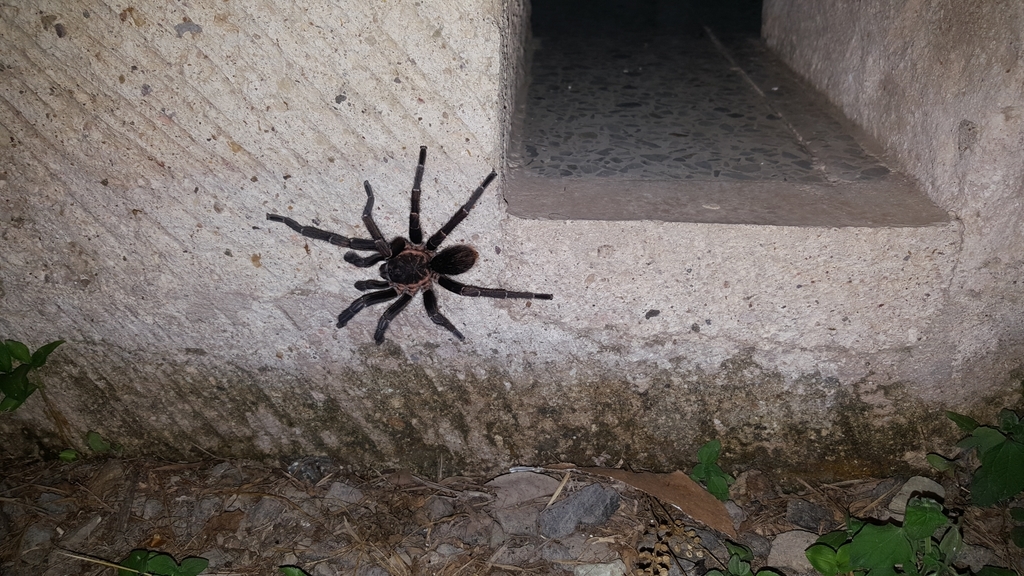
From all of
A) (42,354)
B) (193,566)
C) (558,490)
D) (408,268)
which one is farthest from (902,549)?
(42,354)

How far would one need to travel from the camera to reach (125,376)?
193 cm

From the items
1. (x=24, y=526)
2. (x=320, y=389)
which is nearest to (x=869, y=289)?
(x=320, y=389)

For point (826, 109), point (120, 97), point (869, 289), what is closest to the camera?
point (120, 97)

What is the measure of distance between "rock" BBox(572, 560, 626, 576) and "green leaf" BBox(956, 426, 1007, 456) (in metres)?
1.02

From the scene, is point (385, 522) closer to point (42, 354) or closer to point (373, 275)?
point (373, 275)

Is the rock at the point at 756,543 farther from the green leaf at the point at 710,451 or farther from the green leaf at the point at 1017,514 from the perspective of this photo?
the green leaf at the point at 1017,514

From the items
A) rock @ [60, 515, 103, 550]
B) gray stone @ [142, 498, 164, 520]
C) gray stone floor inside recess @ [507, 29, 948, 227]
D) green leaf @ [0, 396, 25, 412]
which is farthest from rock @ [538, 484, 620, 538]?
green leaf @ [0, 396, 25, 412]

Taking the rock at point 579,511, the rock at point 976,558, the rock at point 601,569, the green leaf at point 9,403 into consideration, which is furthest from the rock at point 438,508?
the rock at point 976,558

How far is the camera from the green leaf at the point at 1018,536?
159 cm

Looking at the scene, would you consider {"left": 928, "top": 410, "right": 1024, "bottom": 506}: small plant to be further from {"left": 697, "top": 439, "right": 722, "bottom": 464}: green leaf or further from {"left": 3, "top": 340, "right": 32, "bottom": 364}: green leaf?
{"left": 3, "top": 340, "right": 32, "bottom": 364}: green leaf

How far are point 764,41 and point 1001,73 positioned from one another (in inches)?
62.3

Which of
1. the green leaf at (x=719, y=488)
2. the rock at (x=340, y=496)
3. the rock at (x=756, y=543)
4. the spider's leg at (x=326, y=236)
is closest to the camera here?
the spider's leg at (x=326, y=236)

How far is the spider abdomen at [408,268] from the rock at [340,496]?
0.72 metres

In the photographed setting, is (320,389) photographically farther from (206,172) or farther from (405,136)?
(405,136)
